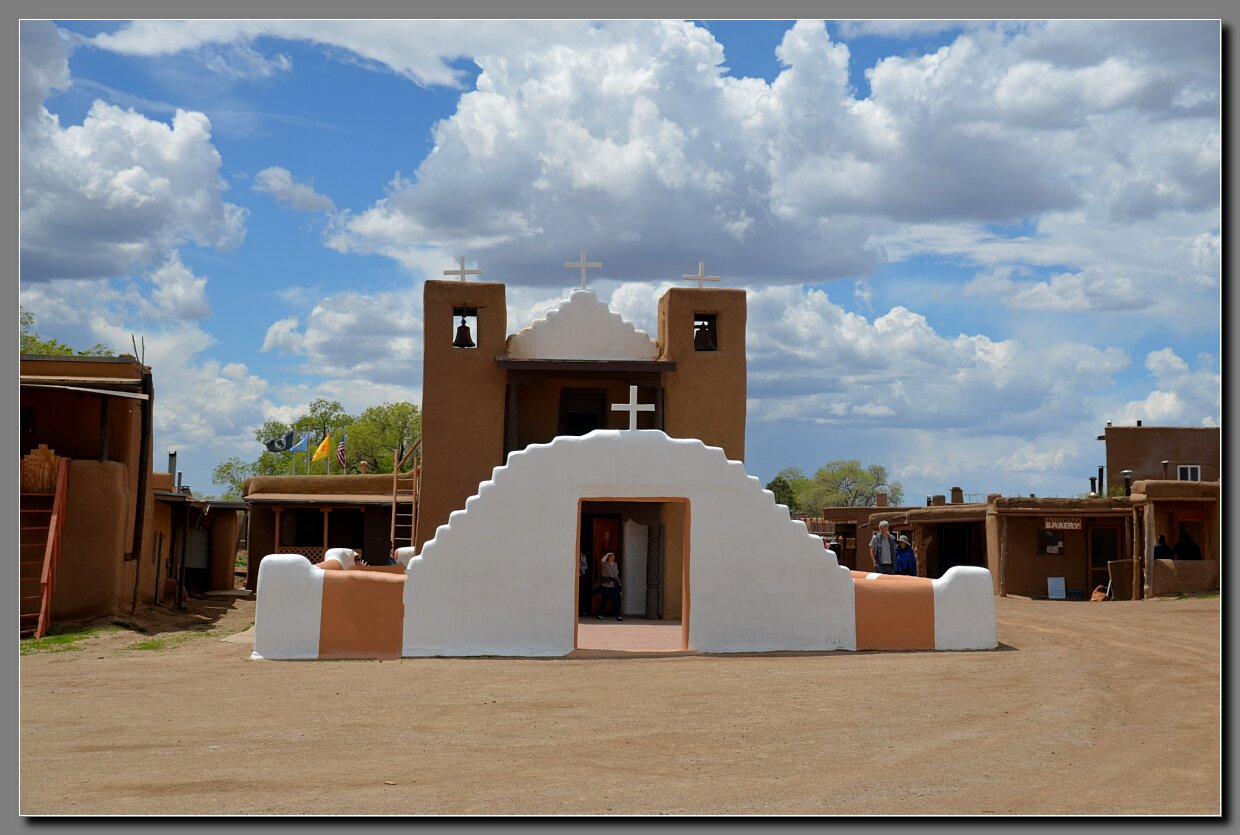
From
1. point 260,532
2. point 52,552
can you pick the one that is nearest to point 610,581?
point 52,552

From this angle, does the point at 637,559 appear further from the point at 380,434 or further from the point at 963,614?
the point at 380,434

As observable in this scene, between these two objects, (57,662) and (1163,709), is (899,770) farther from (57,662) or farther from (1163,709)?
(57,662)

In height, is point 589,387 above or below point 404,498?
above

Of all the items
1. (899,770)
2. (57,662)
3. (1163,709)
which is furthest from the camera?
(57,662)

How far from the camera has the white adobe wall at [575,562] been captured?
16.1m

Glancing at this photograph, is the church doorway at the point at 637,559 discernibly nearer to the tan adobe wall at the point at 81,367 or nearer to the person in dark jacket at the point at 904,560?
the person in dark jacket at the point at 904,560

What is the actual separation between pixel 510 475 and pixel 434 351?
21.8 ft

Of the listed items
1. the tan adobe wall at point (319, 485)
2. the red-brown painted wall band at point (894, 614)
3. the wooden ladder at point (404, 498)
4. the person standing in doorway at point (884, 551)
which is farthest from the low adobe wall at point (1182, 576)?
the tan adobe wall at point (319, 485)

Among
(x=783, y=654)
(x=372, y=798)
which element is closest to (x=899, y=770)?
(x=372, y=798)

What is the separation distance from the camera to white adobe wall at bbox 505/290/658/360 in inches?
910

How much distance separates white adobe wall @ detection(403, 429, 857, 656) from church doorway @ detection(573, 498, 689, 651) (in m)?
4.04

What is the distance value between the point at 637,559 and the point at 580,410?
3.04 meters

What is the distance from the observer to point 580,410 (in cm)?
2348

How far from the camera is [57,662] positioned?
50.8 feet
